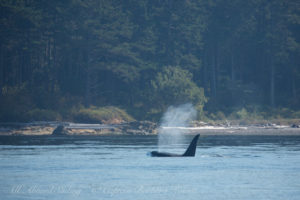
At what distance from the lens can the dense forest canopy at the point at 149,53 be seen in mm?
102688

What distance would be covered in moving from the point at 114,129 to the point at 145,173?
155 feet

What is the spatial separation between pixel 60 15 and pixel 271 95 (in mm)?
37558

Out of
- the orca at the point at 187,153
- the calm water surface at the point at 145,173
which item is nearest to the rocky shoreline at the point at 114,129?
the calm water surface at the point at 145,173

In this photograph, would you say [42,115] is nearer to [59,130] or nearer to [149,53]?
[59,130]

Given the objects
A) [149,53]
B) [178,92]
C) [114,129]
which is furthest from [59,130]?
[149,53]

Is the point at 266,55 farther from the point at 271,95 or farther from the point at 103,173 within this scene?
the point at 103,173

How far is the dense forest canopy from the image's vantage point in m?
103

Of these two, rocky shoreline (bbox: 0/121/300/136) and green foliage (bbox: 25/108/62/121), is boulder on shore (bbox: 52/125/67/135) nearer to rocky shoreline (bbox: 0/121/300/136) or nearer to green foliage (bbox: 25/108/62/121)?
rocky shoreline (bbox: 0/121/300/136)

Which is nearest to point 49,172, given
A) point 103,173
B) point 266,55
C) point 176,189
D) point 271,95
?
point 103,173

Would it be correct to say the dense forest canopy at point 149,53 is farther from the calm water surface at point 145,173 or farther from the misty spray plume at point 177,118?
the calm water surface at point 145,173

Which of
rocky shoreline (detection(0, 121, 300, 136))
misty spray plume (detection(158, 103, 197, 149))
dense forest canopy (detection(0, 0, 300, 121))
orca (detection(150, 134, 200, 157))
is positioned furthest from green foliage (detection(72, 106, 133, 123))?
orca (detection(150, 134, 200, 157))

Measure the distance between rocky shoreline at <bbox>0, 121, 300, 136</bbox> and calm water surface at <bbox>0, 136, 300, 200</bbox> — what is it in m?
23.8

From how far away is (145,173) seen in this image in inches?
1527

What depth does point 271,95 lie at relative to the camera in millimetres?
105688
